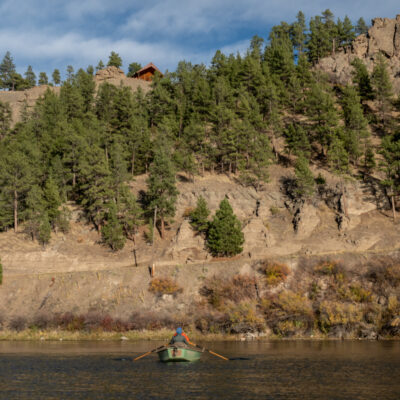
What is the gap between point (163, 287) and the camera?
2085 inches

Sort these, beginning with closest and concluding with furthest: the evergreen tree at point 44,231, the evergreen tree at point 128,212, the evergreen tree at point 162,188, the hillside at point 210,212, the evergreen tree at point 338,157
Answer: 1. the hillside at point 210,212
2. the evergreen tree at point 44,231
3. the evergreen tree at point 128,212
4. the evergreen tree at point 162,188
5. the evergreen tree at point 338,157

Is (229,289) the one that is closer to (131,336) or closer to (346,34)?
(131,336)

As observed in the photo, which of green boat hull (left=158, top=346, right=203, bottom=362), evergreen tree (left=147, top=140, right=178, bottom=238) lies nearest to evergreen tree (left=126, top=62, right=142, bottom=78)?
evergreen tree (left=147, top=140, right=178, bottom=238)

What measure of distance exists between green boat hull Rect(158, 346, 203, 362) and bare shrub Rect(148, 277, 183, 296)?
20.2 m

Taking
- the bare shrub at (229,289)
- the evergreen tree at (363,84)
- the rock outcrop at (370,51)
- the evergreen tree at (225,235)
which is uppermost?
the rock outcrop at (370,51)

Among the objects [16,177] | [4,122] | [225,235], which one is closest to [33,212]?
[16,177]

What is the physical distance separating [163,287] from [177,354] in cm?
2152

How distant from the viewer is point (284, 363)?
28.8m

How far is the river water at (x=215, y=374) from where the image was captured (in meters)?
20.8

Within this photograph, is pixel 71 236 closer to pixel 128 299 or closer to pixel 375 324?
pixel 128 299

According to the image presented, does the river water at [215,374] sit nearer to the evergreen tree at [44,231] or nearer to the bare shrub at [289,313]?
the bare shrub at [289,313]

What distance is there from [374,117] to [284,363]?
260 feet

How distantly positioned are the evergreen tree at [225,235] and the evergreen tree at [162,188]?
32.2 feet

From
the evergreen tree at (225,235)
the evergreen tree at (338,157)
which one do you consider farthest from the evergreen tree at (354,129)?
the evergreen tree at (225,235)
